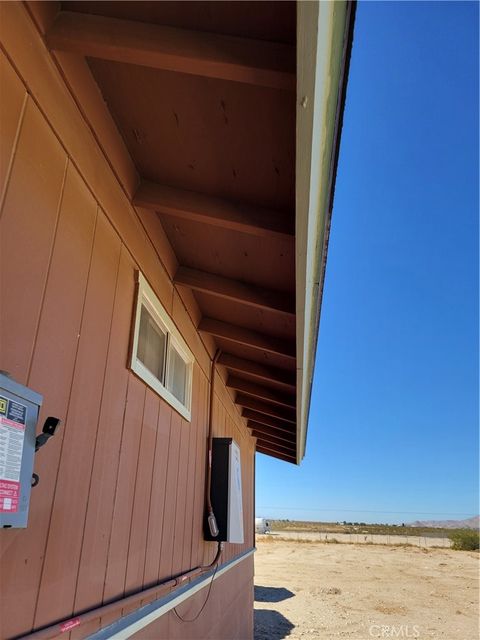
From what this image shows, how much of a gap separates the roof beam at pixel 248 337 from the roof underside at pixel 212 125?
127mm

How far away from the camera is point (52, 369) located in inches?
49.4

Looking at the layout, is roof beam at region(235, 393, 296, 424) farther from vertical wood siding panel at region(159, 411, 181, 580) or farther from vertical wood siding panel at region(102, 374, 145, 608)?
vertical wood siding panel at region(102, 374, 145, 608)

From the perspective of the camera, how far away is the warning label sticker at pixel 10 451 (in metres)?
0.94

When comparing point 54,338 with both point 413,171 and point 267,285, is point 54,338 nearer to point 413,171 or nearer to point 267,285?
point 267,285

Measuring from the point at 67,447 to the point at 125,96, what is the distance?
3.76ft

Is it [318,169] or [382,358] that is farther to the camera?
[382,358]

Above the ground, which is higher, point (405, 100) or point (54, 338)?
point (405, 100)

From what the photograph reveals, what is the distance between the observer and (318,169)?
1260 millimetres

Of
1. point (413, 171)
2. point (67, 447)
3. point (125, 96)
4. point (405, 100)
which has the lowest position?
point (67, 447)

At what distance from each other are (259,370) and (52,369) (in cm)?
265

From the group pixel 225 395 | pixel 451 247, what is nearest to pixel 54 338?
pixel 225 395

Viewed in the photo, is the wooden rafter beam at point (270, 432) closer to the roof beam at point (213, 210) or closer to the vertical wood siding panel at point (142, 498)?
the vertical wood siding panel at point (142, 498)

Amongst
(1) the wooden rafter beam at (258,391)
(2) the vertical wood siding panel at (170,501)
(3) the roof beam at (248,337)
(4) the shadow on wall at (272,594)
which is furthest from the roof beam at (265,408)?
(4) the shadow on wall at (272,594)

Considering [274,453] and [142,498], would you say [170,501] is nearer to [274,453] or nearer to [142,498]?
[142,498]
